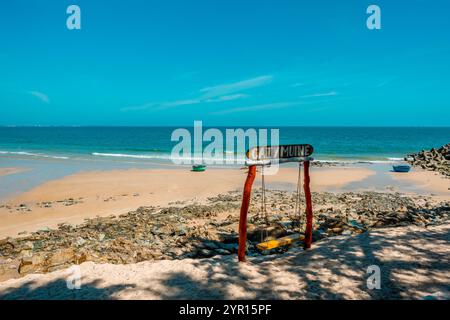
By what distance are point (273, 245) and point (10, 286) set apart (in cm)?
613

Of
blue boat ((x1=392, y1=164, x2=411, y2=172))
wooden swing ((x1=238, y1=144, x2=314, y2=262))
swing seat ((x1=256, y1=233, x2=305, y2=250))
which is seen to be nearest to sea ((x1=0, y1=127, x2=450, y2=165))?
blue boat ((x1=392, y1=164, x2=411, y2=172))

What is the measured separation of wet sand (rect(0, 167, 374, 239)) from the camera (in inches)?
594

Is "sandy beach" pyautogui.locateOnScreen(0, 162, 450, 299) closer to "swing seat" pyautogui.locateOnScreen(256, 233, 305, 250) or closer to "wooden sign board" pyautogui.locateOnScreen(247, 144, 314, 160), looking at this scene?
"swing seat" pyautogui.locateOnScreen(256, 233, 305, 250)

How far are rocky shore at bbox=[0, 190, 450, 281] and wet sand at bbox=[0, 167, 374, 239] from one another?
1.47 m

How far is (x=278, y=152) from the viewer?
25.2 ft

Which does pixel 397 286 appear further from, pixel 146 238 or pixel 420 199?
pixel 420 199

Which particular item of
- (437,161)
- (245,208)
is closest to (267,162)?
(245,208)

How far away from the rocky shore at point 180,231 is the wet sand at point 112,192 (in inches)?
57.8

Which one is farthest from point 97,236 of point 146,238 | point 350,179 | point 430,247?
point 350,179

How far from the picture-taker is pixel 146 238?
1128 centimetres

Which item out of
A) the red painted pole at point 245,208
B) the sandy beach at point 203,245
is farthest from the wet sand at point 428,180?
the red painted pole at point 245,208

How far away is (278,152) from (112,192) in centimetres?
1585

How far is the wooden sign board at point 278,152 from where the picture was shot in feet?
23.8
